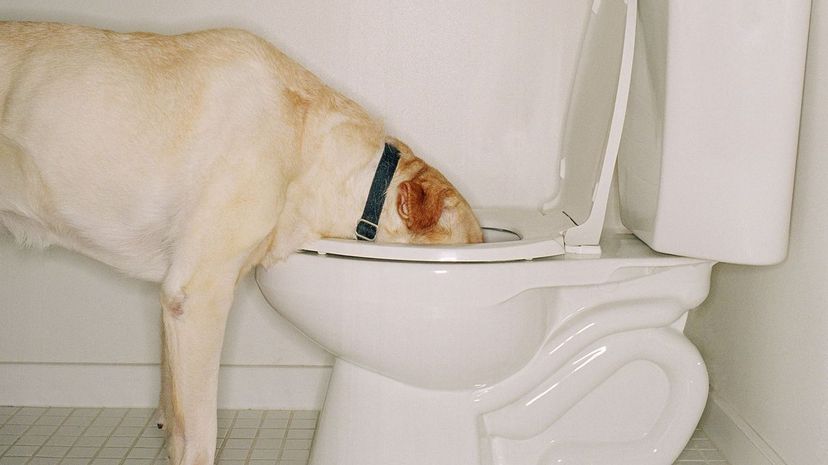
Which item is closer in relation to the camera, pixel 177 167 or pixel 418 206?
pixel 177 167

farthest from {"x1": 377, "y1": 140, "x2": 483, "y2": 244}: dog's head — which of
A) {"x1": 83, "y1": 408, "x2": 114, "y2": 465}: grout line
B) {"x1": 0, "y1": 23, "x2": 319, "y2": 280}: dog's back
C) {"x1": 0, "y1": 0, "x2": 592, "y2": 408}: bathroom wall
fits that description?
{"x1": 83, "y1": 408, "x2": 114, "y2": 465}: grout line

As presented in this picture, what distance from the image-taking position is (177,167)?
56.3 inches

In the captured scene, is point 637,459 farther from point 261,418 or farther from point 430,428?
point 261,418

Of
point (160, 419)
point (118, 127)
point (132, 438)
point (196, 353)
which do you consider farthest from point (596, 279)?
point (132, 438)

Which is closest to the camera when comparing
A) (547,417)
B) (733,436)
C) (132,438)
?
(547,417)

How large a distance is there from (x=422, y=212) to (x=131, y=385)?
38.5 inches

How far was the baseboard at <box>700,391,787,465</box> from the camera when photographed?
1652 millimetres

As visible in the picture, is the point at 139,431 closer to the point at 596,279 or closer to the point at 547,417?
the point at 547,417

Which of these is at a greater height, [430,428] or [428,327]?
[428,327]

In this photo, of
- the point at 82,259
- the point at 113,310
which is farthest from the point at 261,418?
the point at 82,259

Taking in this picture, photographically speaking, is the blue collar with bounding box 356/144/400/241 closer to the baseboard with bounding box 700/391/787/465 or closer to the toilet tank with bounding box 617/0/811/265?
the toilet tank with bounding box 617/0/811/265

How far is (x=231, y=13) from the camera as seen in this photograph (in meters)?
1.99

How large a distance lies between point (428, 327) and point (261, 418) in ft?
2.57

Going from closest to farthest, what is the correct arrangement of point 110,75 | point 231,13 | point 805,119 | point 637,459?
point 110,75, point 805,119, point 637,459, point 231,13
